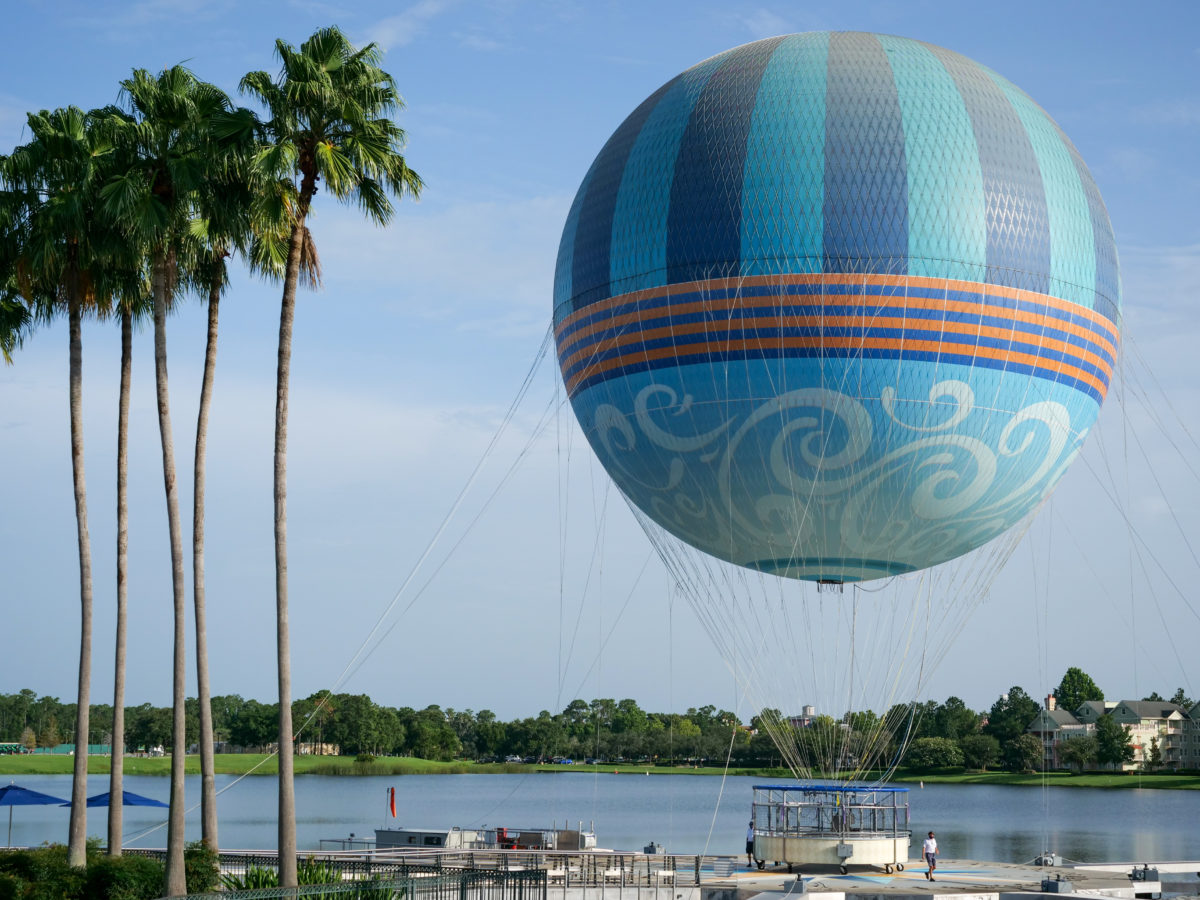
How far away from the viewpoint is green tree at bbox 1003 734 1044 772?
13112 cm

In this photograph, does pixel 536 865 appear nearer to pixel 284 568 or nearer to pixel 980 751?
pixel 284 568

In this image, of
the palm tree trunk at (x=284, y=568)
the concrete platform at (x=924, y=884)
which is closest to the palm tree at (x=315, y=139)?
the palm tree trunk at (x=284, y=568)

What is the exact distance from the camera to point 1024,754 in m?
132

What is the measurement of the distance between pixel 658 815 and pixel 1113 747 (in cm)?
6911

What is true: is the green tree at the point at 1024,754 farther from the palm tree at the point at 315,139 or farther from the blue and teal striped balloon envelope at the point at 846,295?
the palm tree at the point at 315,139

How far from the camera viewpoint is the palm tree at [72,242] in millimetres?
24844

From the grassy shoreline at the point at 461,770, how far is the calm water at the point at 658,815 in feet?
7.19

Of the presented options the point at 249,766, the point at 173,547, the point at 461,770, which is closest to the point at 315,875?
the point at 173,547

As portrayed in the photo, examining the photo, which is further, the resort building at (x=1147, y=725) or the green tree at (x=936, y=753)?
the resort building at (x=1147, y=725)

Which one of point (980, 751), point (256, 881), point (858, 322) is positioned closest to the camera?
point (256, 881)

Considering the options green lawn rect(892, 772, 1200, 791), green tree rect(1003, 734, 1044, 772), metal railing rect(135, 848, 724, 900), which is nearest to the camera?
metal railing rect(135, 848, 724, 900)

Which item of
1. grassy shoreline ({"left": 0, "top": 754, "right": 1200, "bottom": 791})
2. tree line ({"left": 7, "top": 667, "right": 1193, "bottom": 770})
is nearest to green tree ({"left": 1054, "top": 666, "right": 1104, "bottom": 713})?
tree line ({"left": 7, "top": 667, "right": 1193, "bottom": 770})

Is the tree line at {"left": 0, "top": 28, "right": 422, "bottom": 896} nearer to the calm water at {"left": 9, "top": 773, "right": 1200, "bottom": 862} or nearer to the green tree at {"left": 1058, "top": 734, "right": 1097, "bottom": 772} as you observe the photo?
the calm water at {"left": 9, "top": 773, "right": 1200, "bottom": 862}

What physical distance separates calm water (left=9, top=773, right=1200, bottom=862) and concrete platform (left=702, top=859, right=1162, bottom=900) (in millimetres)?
12112
